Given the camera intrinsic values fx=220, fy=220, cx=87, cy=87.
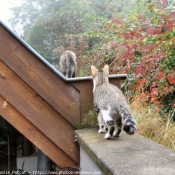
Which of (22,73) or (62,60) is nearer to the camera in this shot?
(22,73)

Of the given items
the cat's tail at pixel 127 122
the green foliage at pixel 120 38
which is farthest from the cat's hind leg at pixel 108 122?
the green foliage at pixel 120 38

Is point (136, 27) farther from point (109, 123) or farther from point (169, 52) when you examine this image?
point (109, 123)

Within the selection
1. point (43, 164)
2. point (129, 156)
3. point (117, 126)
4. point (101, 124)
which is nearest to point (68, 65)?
point (43, 164)

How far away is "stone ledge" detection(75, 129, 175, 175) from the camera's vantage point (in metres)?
0.92

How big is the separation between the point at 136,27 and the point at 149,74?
96cm

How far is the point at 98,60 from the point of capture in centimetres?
548

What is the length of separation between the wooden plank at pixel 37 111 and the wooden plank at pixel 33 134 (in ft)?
0.11

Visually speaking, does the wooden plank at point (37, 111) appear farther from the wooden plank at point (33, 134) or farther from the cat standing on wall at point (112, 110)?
the cat standing on wall at point (112, 110)

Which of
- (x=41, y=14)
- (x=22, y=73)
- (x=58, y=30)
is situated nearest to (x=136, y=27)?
(x=22, y=73)

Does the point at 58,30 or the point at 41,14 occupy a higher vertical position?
the point at 41,14

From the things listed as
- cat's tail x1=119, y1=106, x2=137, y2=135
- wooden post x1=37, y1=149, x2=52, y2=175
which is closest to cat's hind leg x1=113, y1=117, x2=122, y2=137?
cat's tail x1=119, y1=106, x2=137, y2=135

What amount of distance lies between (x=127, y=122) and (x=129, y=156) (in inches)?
10.6

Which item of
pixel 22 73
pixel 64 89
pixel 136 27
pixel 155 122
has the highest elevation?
pixel 136 27

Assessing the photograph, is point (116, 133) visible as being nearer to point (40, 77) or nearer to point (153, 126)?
point (40, 77)
